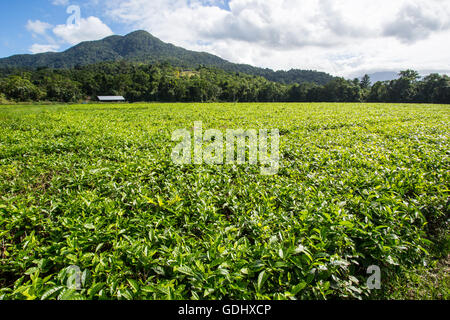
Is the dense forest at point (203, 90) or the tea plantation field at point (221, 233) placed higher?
the dense forest at point (203, 90)

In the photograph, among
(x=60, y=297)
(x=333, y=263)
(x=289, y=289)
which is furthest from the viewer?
(x=333, y=263)

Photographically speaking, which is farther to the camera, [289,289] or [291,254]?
[291,254]

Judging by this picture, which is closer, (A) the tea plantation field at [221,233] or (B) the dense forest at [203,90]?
(A) the tea plantation field at [221,233]

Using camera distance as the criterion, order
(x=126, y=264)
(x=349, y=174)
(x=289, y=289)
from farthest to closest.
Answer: (x=349, y=174) < (x=126, y=264) < (x=289, y=289)

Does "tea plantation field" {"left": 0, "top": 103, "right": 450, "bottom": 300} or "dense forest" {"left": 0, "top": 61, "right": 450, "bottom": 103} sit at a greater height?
"dense forest" {"left": 0, "top": 61, "right": 450, "bottom": 103}

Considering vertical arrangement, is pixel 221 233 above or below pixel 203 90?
below

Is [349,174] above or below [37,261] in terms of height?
above

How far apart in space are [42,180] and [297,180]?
6.52 m

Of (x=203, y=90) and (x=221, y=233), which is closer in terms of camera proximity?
(x=221, y=233)

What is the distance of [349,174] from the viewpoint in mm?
4941

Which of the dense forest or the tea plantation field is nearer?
the tea plantation field
